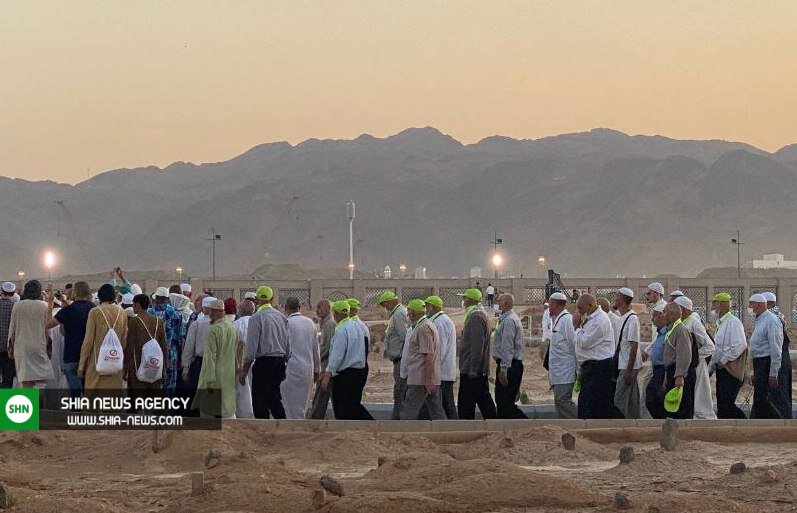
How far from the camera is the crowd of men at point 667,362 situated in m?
12.2

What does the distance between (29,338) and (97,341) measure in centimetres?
156

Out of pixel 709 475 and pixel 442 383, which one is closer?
→ pixel 709 475

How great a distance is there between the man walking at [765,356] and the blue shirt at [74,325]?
658cm

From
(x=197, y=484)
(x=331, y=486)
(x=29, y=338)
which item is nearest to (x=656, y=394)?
(x=331, y=486)

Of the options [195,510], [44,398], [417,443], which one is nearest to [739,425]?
[417,443]

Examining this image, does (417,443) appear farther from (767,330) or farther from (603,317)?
(767,330)

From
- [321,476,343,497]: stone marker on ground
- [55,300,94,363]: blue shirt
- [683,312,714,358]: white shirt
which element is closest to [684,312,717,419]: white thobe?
[683,312,714,358]: white shirt

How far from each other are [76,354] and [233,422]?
192cm

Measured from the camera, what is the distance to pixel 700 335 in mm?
12352

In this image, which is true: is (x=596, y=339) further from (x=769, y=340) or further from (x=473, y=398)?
(x=769, y=340)

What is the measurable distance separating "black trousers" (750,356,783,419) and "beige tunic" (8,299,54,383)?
23.6ft

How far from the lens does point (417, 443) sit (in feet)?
36.4

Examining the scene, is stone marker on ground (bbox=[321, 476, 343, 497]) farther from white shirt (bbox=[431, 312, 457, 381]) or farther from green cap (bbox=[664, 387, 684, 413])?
green cap (bbox=[664, 387, 684, 413])

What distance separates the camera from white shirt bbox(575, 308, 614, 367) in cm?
1213
